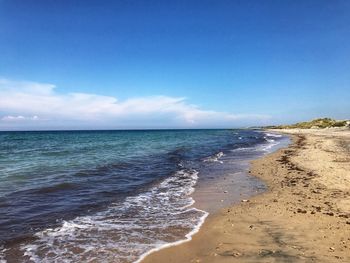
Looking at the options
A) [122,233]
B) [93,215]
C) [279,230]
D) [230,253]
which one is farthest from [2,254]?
[279,230]

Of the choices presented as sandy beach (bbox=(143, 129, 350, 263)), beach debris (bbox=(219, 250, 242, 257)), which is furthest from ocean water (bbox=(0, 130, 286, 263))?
beach debris (bbox=(219, 250, 242, 257))

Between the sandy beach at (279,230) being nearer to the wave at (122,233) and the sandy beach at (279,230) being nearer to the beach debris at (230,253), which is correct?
the beach debris at (230,253)

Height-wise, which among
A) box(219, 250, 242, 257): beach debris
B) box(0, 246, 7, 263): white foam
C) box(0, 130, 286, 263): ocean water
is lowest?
box(0, 246, 7, 263): white foam

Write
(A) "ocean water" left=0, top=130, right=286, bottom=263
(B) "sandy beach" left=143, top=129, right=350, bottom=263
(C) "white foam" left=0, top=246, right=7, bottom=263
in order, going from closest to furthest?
(B) "sandy beach" left=143, top=129, right=350, bottom=263, (C) "white foam" left=0, top=246, right=7, bottom=263, (A) "ocean water" left=0, top=130, right=286, bottom=263

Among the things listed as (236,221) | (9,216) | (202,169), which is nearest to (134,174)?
(202,169)

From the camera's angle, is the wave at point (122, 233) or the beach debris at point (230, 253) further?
the wave at point (122, 233)

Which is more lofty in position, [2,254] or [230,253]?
[230,253]

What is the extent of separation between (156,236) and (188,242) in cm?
93

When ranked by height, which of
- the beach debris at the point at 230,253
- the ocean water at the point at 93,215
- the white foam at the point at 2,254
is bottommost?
the white foam at the point at 2,254

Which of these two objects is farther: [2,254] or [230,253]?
[2,254]

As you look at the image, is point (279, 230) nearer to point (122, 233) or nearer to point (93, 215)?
point (122, 233)

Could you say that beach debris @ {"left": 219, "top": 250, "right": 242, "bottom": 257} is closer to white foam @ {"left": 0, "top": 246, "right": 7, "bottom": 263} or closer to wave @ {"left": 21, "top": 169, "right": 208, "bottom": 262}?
wave @ {"left": 21, "top": 169, "right": 208, "bottom": 262}

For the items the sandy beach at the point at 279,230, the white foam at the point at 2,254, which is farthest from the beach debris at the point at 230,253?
the white foam at the point at 2,254

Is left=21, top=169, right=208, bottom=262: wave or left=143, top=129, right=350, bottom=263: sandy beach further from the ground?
left=143, top=129, right=350, bottom=263: sandy beach
